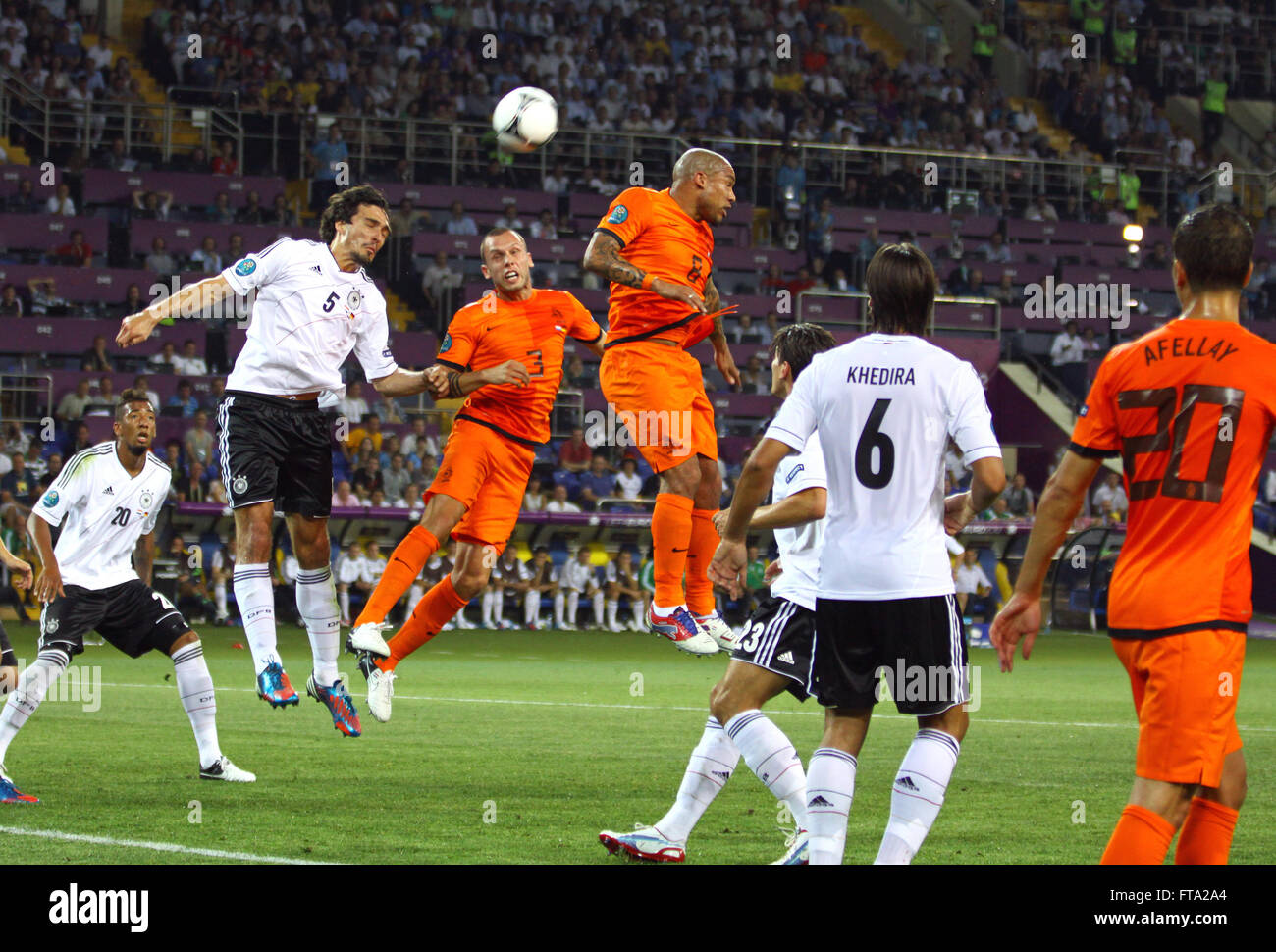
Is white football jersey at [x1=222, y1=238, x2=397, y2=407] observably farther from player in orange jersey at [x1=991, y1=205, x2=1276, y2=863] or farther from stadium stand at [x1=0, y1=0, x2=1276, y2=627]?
stadium stand at [x1=0, y1=0, x2=1276, y2=627]

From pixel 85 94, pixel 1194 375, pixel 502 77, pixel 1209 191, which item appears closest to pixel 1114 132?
pixel 1209 191

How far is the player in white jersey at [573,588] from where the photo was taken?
24.4 metres

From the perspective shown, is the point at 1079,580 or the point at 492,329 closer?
the point at 492,329

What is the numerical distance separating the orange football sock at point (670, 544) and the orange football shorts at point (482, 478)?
37.1 inches

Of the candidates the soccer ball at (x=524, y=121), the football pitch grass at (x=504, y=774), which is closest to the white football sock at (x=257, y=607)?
the football pitch grass at (x=504, y=774)

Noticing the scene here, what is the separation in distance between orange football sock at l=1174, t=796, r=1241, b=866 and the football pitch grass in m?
1.65

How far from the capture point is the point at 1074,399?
1176 inches

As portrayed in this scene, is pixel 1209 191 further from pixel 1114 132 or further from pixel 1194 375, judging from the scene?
pixel 1194 375

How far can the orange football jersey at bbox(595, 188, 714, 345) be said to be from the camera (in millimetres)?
9664

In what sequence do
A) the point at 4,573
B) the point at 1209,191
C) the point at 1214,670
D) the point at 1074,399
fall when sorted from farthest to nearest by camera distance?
the point at 1209,191 < the point at 1074,399 < the point at 4,573 < the point at 1214,670

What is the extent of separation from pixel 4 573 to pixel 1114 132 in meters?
26.2

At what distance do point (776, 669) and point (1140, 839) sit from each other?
74.3 inches
